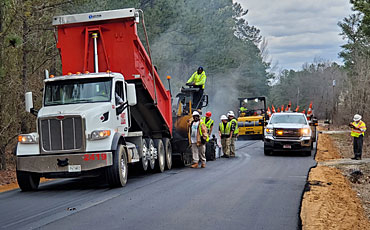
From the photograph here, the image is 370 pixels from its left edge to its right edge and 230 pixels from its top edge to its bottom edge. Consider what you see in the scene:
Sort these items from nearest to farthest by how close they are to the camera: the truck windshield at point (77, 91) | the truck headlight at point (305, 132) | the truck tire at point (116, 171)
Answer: the truck tire at point (116, 171), the truck windshield at point (77, 91), the truck headlight at point (305, 132)

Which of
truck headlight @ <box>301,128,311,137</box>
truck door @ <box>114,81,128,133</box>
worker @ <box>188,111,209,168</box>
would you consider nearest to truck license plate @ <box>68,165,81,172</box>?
truck door @ <box>114,81,128,133</box>

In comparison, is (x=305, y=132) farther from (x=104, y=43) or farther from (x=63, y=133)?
(x=63, y=133)

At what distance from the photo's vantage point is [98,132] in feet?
36.1

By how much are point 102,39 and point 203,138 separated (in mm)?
4923

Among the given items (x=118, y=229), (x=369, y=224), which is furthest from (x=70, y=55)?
(x=369, y=224)

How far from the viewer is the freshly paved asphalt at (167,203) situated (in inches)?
294

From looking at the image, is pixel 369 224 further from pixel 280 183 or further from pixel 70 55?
pixel 70 55

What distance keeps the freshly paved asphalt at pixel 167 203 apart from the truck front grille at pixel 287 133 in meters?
5.88

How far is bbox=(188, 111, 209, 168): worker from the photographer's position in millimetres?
15891

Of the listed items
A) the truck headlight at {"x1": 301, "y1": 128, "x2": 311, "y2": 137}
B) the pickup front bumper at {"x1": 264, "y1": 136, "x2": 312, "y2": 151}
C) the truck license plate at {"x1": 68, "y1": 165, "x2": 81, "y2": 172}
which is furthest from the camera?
the truck headlight at {"x1": 301, "y1": 128, "x2": 311, "y2": 137}

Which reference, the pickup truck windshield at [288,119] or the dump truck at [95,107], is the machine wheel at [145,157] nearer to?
the dump truck at [95,107]

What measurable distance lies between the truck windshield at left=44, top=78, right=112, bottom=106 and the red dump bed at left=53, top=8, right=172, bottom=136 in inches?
35.0

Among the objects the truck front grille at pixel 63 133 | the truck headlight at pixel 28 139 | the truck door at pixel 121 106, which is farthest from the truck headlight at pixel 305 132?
the truck headlight at pixel 28 139

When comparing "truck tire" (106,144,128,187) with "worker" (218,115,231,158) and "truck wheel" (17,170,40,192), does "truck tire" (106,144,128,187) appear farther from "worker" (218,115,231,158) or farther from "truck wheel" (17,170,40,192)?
"worker" (218,115,231,158)
